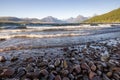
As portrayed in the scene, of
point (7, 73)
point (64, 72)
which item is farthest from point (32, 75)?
point (64, 72)

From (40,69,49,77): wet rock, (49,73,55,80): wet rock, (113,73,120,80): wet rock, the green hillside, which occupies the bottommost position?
the green hillside

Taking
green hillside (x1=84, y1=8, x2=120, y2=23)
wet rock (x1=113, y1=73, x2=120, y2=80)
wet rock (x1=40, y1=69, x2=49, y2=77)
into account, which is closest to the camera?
wet rock (x1=113, y1=73, x2=120, y2=80)

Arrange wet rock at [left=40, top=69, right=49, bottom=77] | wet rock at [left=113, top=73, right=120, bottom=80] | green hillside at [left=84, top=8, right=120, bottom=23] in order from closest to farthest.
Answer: wet rock at [left=113, top=73, right=120, bottom=80]
wet rock at [left=40, top=69, right=49, bottom=77]
green hillside at [left=84, top=8, right=120, bottom=23]

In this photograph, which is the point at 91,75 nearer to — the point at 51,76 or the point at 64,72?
the point at 64,72

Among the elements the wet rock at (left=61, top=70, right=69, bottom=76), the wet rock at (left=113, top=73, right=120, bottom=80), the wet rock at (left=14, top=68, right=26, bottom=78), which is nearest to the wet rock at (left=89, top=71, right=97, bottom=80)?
the wet rock at (left=113, top=73, right=120, bottom=80)

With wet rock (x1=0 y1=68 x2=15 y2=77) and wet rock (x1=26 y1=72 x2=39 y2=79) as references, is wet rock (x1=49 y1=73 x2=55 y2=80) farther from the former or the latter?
wet rock (x1=0 y1=68 x2=15 y2=77)

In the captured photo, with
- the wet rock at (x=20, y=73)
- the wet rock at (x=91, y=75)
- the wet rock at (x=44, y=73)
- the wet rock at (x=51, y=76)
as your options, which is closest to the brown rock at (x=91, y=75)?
the wet rock at (x=91, y=75)

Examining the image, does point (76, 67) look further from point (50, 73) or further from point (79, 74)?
point (50, 73)

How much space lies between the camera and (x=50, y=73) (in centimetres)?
592

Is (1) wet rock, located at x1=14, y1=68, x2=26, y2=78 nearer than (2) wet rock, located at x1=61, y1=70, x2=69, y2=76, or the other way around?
(1) wet rock, located at x1=14, y1=68, x2=26, y2=78

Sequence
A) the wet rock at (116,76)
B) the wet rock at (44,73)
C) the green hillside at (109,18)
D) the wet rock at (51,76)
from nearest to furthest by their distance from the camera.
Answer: the wet rock at (51,76) < the wet rock at (116,76) < the wet rock at (44,73) < the green hillside at (109,18)

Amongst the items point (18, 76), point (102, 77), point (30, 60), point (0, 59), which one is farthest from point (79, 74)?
point (0, 59)

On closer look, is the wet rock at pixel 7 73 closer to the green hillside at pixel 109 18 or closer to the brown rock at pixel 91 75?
the brown rock at pixel 91 75

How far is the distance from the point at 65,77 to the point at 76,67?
841mm
